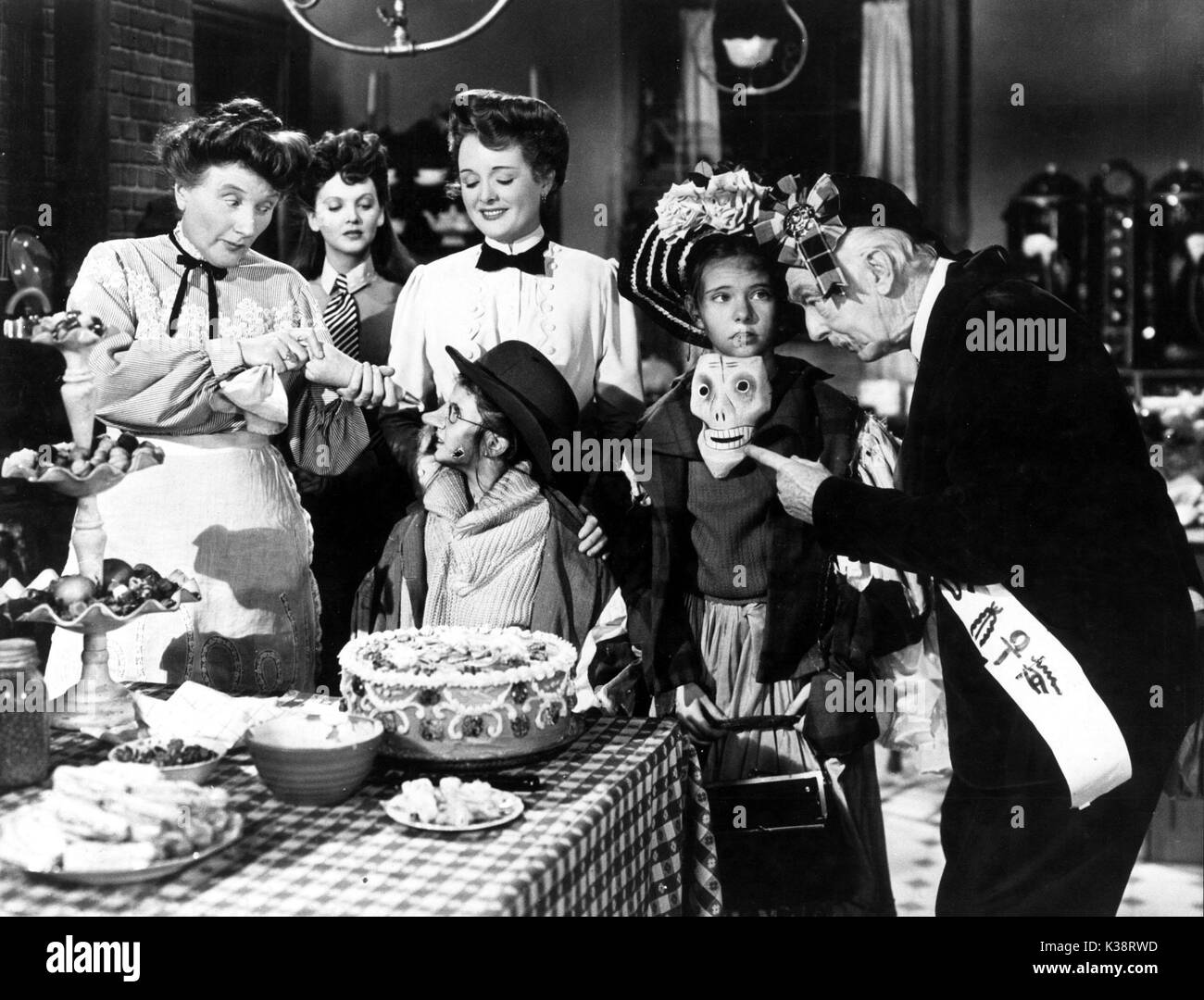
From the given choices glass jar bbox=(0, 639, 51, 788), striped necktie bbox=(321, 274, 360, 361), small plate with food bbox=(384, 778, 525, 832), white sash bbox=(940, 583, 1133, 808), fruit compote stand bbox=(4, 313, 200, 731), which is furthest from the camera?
striped necktie bbox=(321, 274, 360, 361)

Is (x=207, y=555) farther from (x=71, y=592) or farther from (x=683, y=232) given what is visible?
(x=683, y=232)

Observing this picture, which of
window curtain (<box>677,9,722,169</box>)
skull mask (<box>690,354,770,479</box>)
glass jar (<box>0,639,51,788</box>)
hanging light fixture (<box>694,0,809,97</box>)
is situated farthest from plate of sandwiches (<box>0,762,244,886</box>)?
hanging light fixture (<box>694,0,809,97</box>)

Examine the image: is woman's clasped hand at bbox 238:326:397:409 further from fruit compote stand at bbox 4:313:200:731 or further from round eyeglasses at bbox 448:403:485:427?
fruit compote stand at bbox 4:313:200:731

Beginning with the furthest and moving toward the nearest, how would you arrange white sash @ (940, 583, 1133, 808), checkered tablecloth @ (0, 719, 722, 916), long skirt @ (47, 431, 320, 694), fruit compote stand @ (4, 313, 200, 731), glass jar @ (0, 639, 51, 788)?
long skirt @ (47, 431, 320, 694)
white sash @ (940, 583, 1133, 808)
fruit compote stand @ (4, 313, 200, 731)
glass jar @ (0, 639, 51, 788)
checkered tablecloth @ (0, 719, 722, 916)

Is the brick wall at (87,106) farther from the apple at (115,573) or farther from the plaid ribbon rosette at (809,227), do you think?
the plaid ribbon rosette at (809,227)

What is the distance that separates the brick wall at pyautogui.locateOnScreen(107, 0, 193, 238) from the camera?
291cm

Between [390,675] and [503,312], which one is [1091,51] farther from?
[390,675]

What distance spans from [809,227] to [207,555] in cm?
158

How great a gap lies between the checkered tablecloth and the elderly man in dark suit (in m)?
0.77

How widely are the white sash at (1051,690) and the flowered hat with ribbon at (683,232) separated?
88 centimetres

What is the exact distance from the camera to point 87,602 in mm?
2145

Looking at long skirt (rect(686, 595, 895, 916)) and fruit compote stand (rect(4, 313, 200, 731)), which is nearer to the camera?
fruit compote stand (rect(4, 313, 200, 731))

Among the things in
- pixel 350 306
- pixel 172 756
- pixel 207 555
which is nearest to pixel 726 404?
pixel 350 306

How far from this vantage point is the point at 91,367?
9.18 ft
